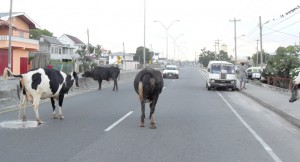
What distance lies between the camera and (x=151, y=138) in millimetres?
9250

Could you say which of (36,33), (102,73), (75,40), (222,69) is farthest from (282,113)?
(75,40)

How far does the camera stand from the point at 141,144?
8.55 metres

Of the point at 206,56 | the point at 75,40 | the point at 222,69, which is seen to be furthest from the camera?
the point at 206,56

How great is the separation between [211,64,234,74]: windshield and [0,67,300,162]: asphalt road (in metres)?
14.0

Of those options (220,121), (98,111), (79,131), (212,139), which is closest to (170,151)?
(212,139)

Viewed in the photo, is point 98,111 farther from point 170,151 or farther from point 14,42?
A: point 14,42

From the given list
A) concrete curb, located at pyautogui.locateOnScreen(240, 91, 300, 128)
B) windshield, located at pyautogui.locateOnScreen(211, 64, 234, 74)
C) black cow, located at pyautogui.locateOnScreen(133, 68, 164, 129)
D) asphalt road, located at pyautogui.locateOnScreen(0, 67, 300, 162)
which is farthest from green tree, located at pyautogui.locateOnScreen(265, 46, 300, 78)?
black cow, located at pyautogui.locateOnScreen(133, 68, 164, 129)

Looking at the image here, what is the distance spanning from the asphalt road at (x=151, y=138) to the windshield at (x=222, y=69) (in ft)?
45.8

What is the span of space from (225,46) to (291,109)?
474 ft

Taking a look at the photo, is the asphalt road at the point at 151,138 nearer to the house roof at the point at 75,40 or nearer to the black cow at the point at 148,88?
the black cow at the point at 148,88

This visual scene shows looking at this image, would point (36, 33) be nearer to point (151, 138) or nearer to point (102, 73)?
point (102, 73)

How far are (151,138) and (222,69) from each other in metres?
19.9

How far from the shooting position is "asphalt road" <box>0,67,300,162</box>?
24.7ft

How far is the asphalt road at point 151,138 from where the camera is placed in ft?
24.7
